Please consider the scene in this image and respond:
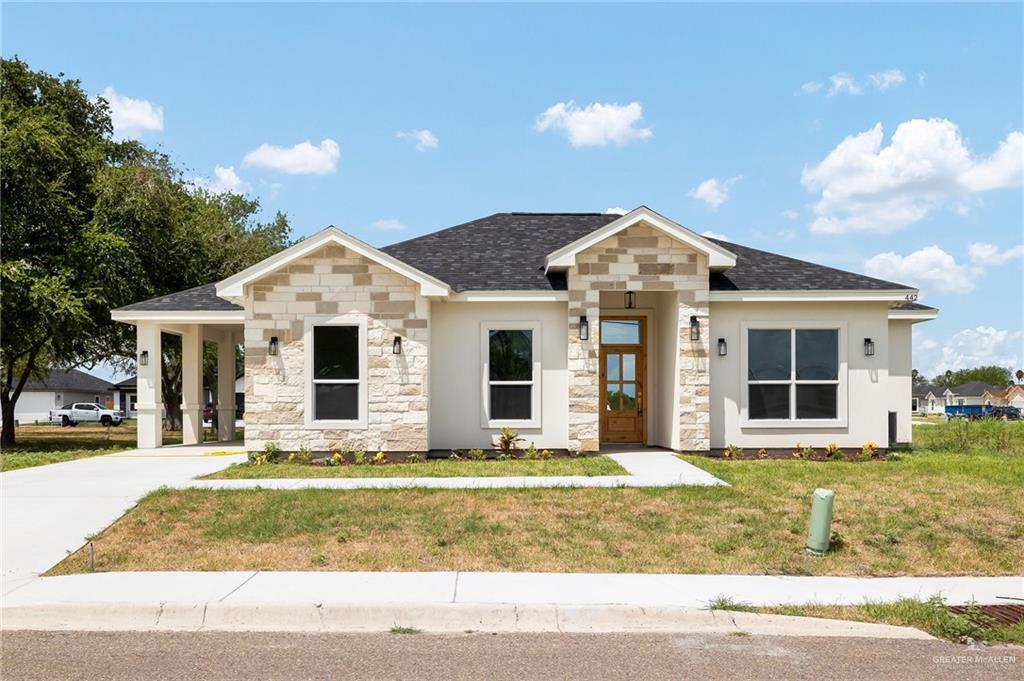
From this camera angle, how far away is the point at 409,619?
6363mm

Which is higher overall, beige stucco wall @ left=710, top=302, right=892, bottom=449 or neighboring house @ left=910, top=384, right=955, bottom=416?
beige stucco wall @ left=710, top=302, right=892, bottom=449

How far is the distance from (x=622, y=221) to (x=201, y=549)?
9795 mm

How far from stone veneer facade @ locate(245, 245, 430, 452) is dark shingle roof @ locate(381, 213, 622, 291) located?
147 cm

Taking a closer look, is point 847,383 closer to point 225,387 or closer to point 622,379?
point 622,379

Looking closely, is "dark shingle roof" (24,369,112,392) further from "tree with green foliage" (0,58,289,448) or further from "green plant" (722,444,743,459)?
"green plant" (722,444,743,459)

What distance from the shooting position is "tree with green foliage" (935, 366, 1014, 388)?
14012 cm

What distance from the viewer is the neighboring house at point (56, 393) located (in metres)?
67.1

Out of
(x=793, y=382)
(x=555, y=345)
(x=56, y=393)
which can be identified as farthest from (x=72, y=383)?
(x=793, y=382)

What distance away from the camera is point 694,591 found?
6996 millimetres

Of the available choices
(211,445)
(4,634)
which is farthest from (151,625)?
(211,445)

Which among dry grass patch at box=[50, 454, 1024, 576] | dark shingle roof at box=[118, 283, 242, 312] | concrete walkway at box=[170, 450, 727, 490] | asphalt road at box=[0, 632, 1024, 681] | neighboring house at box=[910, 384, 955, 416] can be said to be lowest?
neighboring house at box=[910, 384, 955, 416]

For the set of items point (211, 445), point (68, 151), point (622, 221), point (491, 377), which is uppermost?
point (68, 151)

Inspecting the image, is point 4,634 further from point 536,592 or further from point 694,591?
point 694,591

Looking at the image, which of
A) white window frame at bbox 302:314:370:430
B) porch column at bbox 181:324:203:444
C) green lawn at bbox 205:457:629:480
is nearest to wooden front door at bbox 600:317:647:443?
green lawn at bbox 205:457:629:480
